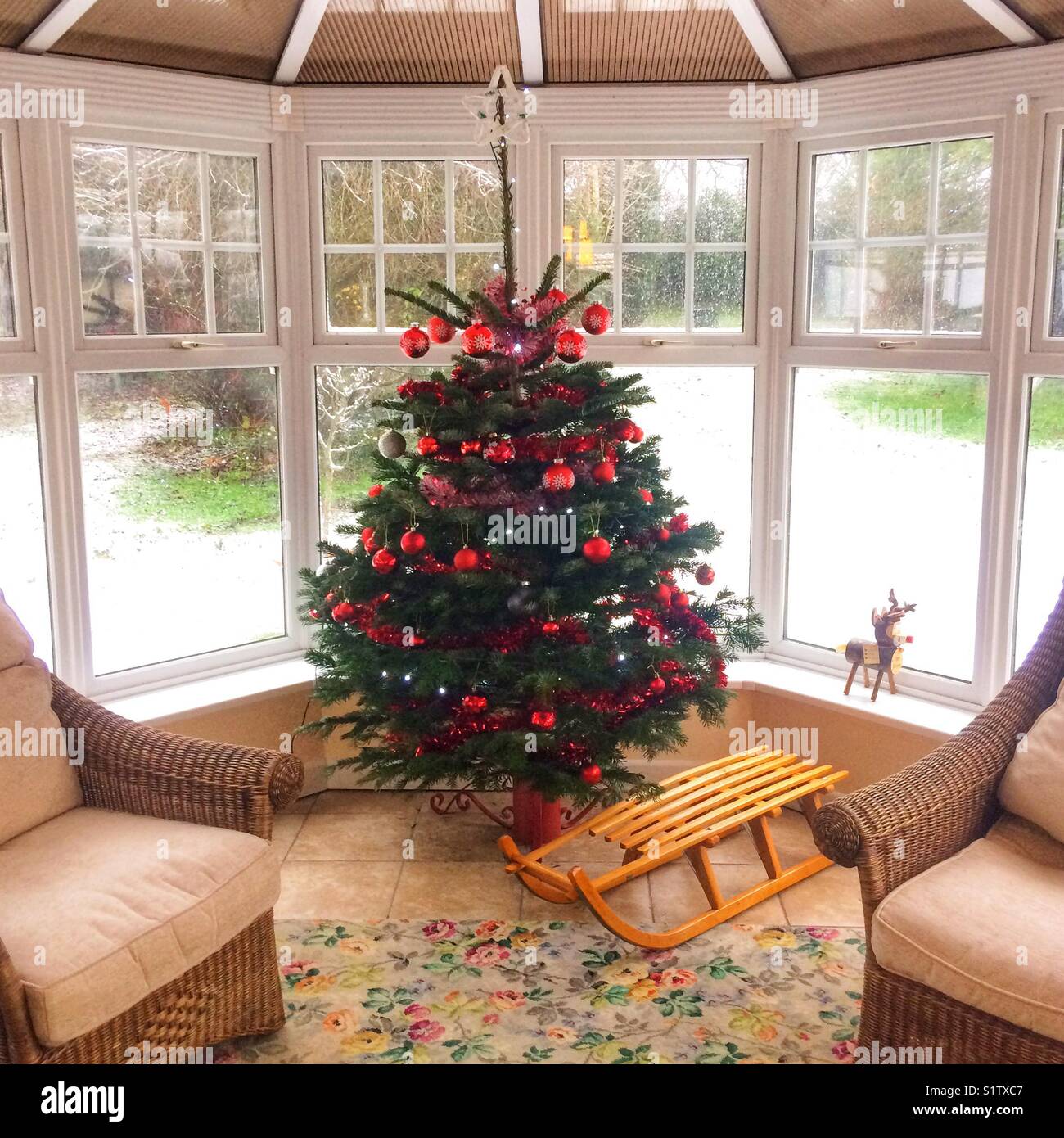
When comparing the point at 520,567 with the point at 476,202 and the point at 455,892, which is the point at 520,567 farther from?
the point at 476,202

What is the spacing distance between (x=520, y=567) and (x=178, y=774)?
100 cm

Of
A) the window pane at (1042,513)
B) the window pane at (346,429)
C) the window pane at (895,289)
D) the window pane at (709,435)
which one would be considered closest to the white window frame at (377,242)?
the window pane at (346,429)

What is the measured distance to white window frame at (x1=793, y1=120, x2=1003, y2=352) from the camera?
3.40m

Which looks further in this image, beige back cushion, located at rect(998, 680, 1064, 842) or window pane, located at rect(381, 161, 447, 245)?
window pane, located at rect(381, 161, 447, 245)

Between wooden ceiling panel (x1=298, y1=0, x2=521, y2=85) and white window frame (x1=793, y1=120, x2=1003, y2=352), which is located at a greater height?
wooden ceiling panel (x1=298, y1=0, x2=521, y2=85)

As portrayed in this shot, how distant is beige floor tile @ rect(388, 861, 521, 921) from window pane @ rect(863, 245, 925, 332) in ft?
6.65

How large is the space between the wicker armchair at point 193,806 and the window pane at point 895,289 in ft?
7.36

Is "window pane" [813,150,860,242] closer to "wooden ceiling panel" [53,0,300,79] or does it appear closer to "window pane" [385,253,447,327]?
"window pane" [385,253,447,327]

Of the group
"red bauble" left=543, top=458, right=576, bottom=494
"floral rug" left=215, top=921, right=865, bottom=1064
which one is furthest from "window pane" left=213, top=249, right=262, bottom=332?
"floral rug" left=215, top=921, right=865, bottom=1064

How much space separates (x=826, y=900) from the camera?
3.29m

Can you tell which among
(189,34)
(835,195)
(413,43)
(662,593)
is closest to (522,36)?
(413,43)

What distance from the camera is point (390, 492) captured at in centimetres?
312

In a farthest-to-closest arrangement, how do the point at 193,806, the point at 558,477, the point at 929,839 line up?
the point at 558,477 < the point at 193,806 < the point at 929,839
